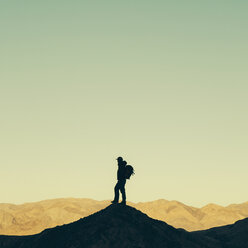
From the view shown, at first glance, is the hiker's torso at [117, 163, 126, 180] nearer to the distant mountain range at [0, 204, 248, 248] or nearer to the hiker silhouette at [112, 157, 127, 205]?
the hiker silhouette at [112, 157, 127, 205]

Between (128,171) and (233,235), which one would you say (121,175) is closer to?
(128,171)

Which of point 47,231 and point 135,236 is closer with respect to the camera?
point 135,236

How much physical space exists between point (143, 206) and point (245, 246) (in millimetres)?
112927

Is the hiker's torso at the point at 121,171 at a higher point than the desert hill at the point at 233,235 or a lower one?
higher

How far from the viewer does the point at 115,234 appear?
1129 inches

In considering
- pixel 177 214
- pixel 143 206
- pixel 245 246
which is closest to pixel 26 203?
pixel 143 206

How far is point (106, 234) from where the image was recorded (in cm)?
2869

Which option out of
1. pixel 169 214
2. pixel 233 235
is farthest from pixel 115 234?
pixel 169 214

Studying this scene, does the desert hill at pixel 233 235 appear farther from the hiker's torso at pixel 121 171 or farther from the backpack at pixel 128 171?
the hiker's torso at pixel 121 171

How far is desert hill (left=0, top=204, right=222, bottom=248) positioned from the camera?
28.3 meters

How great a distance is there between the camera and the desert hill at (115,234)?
92.9ft

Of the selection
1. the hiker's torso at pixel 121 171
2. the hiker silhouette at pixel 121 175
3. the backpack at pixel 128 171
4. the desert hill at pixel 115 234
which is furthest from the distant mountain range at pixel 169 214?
the backpack at pixel 128 171

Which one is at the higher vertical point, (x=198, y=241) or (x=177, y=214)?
(x=177, y=214)

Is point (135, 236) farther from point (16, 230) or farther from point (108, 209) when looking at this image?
point (16, 230)
